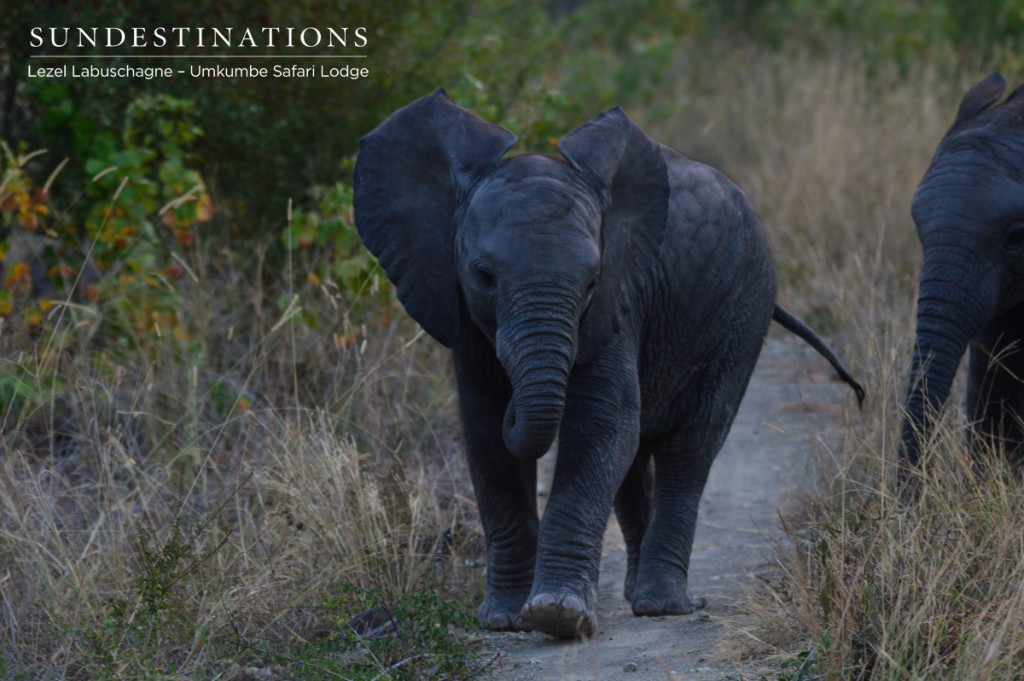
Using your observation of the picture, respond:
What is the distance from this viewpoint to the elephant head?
477 centimetres

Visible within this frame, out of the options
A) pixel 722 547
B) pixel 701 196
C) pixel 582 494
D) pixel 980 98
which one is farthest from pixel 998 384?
pixel 582 494

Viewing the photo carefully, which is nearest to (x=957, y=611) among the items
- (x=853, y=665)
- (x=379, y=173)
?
(x=853, y=665)

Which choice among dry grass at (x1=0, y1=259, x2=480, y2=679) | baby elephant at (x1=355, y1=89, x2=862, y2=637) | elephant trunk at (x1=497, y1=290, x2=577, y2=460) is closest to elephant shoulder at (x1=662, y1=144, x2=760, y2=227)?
baby elephant at (x1=355, y1=89, x2=862, y2=637)

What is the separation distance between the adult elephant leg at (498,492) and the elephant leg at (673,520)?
50cm

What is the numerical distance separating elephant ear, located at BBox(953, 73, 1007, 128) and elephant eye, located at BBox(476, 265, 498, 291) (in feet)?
8.61

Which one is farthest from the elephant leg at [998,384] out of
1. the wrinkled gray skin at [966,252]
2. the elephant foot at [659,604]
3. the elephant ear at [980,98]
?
the elephant foot at [659,604]

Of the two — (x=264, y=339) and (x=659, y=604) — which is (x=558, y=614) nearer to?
(x=659, y=604)

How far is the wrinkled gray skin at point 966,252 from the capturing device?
20.0 feet

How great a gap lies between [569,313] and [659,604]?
1.51 m

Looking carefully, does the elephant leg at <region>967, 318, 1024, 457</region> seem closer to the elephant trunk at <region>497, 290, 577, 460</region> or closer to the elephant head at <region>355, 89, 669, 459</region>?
the elephant head at <region>355, 89, 669, 459</region>

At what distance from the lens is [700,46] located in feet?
60.4

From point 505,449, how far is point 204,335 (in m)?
2.91

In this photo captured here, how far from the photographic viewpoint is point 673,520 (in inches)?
240

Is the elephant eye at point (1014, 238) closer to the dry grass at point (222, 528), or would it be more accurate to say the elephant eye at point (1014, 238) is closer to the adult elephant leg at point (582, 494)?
the adult elephant leg at point (582, 494)
